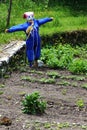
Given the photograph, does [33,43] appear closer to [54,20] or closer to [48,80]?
[48,80]

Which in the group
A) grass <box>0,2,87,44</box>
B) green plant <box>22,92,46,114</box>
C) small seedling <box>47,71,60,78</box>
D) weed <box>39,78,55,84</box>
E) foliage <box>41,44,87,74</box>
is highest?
green plant <box>22,92,46,114</box>

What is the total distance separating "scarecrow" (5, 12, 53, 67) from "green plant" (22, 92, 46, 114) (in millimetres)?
4130

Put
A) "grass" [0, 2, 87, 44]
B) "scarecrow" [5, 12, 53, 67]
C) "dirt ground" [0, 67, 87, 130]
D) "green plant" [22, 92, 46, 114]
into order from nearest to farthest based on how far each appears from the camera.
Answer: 1. "dirt ground" [0, 67, 87, 130]
2. "green plant" [22, 92, 46, 114]
3. "scarecrow" [5, 12, 53, 67]
4. "grass" [0, 2, 87, 44]

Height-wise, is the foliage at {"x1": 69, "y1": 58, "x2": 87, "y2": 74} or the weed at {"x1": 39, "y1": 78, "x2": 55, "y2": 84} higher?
the weed at {"x1": 39, "y1": 78, "x2": 55, "y2": 84}

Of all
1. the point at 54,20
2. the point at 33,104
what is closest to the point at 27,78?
the point at 33,104

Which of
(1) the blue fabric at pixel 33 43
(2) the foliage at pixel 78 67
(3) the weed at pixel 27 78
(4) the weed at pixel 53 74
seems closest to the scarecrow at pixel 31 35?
(1) the blue fabric at pixel 33 43

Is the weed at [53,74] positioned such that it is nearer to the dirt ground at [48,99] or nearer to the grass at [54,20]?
the dirt ground at [48,99]

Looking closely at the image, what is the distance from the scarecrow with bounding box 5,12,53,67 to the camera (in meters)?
10.5

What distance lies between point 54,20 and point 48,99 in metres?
8.33

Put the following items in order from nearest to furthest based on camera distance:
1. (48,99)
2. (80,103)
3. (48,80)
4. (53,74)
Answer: (80,103) → (48,99) → (48,80) → (53,74)

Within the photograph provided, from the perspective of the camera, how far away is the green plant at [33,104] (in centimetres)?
644

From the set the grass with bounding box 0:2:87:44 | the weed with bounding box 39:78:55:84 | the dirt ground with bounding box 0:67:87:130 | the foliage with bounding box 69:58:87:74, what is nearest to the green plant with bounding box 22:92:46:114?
the dirt ground with bounding box 0:67:87:130

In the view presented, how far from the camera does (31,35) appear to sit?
35.0 ft

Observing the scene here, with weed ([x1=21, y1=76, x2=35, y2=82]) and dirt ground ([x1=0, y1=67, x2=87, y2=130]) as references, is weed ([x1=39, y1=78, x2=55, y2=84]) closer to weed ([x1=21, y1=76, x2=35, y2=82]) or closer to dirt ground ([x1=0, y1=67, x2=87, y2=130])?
dirt ground ([x1=0, y1=67, x2=87, y2=130])
